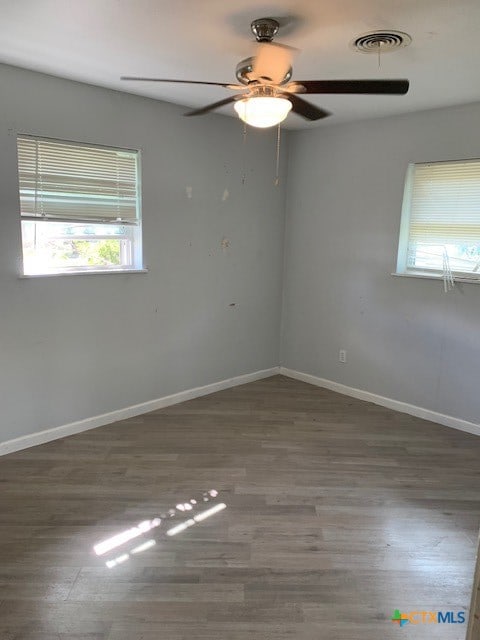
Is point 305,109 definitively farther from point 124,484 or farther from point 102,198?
point 124,484

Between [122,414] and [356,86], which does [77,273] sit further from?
[356,86]

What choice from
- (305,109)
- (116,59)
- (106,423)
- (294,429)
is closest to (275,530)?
(294,429)

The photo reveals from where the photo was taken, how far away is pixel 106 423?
3.49 meters

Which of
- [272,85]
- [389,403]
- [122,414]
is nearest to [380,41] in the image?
[272,85]

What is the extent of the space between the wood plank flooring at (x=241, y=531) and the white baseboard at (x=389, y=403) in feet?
0.37

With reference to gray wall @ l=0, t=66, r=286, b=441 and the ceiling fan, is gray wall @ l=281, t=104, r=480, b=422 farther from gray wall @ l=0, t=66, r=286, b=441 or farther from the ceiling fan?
the ceiling fan

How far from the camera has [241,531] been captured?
7.52ft

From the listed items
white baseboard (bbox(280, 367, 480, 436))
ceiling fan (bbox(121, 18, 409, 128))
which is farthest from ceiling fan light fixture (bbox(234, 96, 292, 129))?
white baseboard (bbox(280, 367, 480, 436))

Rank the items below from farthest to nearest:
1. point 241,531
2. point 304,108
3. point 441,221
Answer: point 441,221, point 241,531, point 304,108

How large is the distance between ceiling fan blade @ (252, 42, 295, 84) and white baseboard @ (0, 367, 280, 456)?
8.60 feet

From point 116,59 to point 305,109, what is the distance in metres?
1.17

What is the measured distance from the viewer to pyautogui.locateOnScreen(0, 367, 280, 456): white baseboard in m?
3.05

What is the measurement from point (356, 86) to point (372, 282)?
7.52 feet

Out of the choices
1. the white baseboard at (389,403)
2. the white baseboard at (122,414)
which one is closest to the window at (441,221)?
the white baseboard at (389,403)
